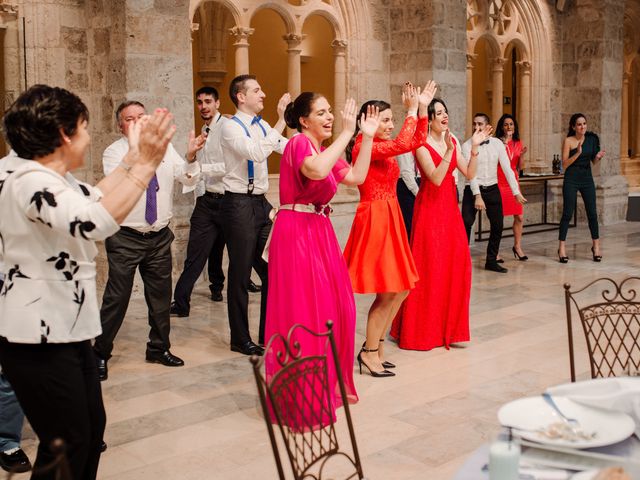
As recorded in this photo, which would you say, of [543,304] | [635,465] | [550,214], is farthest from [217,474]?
[550,214]

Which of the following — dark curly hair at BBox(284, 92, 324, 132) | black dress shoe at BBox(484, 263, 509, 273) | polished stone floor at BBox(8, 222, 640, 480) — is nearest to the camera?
polished stone floor at BBox(8, 222, 640, 480)

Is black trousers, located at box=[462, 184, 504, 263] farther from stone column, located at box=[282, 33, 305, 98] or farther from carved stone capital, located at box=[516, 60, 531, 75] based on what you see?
carved stone capital, located at box=[516, 60, 531, 75]

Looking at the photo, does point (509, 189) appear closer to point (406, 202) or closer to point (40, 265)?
point (406, 202)

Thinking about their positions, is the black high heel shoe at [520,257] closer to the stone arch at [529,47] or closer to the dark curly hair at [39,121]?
the stone arch at [529,47]

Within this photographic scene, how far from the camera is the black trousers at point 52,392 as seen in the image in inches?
81.9

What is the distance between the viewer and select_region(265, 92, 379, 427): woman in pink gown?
139 inches

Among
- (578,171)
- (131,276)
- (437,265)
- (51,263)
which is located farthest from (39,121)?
(578,171)

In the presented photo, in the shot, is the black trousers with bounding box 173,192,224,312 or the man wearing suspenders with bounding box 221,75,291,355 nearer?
the man wearing suspenders with bounding box 221,75,291,355

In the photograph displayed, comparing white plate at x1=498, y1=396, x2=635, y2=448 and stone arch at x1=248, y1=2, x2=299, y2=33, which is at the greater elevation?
stone arch at x1=248, y1=2, x2=299, y2=33

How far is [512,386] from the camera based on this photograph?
411 cm

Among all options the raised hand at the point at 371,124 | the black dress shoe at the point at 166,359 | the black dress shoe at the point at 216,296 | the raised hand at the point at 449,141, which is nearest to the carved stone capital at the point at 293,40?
the black dress shoe at the point at 216,296

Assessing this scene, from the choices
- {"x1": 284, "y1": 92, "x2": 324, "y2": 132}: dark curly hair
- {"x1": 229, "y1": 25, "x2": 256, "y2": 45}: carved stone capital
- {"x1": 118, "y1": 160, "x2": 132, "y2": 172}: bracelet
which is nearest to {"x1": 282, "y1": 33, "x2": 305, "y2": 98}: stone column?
{"x1": 229, "y1": 25, "x2": 256, "y2": 45}: carved stone capital

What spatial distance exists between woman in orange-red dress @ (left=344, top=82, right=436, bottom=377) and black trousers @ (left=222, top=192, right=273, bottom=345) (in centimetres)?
72

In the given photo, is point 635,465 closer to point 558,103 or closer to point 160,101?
point 160,101
